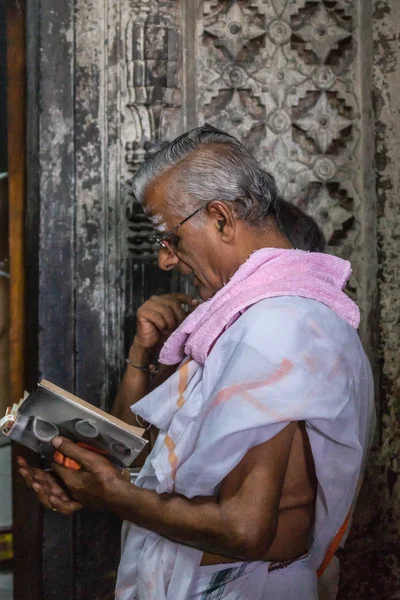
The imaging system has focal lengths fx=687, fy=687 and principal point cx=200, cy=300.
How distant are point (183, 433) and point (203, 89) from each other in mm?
1423

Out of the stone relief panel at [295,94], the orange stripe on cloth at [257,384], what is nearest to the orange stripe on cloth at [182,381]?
the orange stripe on cloth at [257,384]

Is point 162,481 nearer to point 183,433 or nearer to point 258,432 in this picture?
point 183,433

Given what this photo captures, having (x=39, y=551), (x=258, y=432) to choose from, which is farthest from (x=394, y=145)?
(x=39, y=551)

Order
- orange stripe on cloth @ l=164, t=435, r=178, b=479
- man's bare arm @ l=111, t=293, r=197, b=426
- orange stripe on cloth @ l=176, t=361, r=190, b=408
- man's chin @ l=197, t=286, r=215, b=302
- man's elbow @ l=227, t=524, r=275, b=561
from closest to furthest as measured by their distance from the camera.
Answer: man's elbow @ l=227, t=524, r=275, b=561, orange stripe on cloth @ l=164, t=435, r=178, b=479, orange stripe on cloth @ l=176, t=361, r=190, b=408, man's chin @ l=197, t=286, r=215, b=302, man's bare arm @ l=111, t=293, r=197, b=426

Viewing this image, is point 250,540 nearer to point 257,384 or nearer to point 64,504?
point 257,384

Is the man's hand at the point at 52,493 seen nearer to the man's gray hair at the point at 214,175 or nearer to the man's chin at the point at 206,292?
the man's chin at the point at 206,292

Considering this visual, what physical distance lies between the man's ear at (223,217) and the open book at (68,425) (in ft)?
1.63

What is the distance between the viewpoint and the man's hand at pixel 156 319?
2.14 m

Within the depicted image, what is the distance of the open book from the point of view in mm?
1501

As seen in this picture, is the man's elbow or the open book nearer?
the man's elbow

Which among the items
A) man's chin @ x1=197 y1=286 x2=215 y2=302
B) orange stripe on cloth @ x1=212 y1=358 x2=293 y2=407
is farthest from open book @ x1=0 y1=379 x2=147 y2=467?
man's chin @ x1=197 y1=286 x2=215 y2=302

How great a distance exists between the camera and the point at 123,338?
237 centimetres

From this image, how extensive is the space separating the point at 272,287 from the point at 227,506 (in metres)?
0.47

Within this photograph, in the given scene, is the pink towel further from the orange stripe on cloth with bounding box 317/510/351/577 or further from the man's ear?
the orange stripe on cloth with bounding box 317/510/351/577
